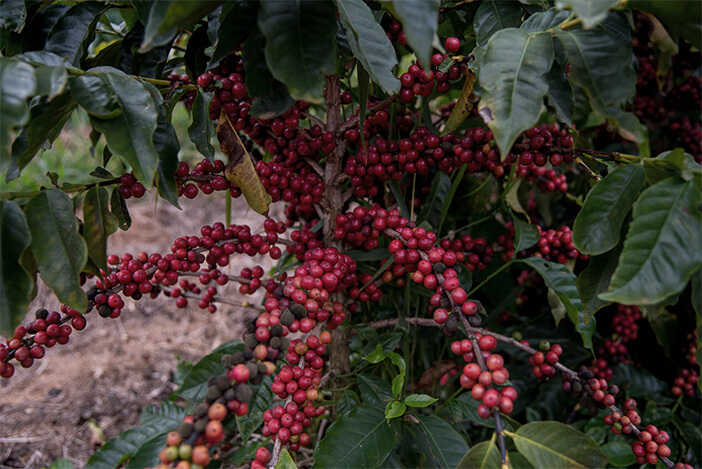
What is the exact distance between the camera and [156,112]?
2.14 ft

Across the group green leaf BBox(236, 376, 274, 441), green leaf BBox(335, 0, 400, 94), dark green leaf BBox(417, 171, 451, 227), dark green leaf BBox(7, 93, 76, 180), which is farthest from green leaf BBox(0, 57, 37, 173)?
dark green leaf BBox(417, 171, 451, 227)

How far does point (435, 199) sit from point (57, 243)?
74 cm

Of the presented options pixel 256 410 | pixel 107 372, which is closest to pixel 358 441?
pixel 256 410

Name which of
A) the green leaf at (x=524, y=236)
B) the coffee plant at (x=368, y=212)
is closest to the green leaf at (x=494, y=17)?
the coffee plant at (x=368, y=212)

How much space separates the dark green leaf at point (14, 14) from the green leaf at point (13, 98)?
0.32 meters

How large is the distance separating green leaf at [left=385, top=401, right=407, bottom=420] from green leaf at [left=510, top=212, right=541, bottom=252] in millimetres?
433

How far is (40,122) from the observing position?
0.65 metres

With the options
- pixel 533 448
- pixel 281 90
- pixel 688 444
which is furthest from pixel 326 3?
pixel 688 444

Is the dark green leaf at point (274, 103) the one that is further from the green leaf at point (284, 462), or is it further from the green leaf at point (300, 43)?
the green leaf at point (284, 462)

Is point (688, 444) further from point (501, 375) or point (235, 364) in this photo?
point (235, 364)

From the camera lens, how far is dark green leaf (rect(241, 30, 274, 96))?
66 centimetres

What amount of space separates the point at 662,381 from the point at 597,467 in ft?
3.49

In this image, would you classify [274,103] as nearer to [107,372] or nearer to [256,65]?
[256,65]

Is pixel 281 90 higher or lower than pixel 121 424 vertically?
higher
